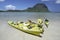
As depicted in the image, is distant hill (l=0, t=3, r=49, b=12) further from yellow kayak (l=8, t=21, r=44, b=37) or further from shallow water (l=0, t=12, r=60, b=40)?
yellow kayak (l=8, t=21, r=44, b=37)

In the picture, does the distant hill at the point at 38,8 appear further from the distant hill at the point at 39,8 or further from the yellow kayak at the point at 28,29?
the yellow kayak at the point at 28,29

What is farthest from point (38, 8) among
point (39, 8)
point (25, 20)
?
point (25, 20)

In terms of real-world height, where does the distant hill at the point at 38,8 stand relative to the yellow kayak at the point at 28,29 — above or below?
above

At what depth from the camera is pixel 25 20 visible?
1.54 m

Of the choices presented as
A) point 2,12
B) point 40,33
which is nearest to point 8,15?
point 2,12

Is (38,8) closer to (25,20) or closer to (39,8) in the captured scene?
(39,8)

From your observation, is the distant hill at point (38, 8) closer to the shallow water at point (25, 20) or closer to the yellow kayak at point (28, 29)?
the shallow water at point (25, 20)

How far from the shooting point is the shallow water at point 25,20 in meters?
1.52

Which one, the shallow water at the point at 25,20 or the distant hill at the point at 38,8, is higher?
the distant hill at the point at 38,8

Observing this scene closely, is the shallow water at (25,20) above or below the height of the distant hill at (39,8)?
below

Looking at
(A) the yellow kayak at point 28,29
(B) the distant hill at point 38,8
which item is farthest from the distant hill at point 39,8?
(A) the yellow kayak at point 28,29

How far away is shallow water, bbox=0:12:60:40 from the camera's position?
1522 mm

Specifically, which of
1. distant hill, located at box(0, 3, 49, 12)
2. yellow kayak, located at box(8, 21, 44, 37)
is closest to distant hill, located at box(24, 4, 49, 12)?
distant hill, located at box(0, 3, 49, 12)

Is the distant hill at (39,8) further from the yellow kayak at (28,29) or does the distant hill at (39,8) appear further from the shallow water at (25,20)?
the yellow kayak at (28,29)
